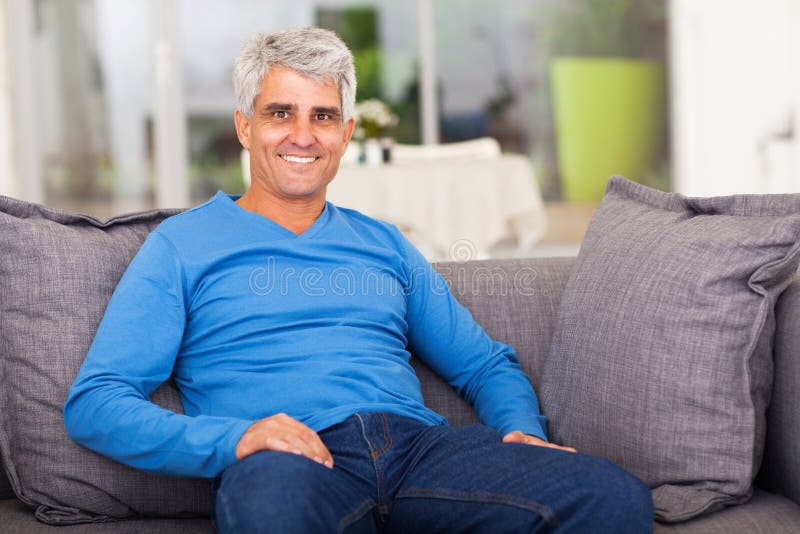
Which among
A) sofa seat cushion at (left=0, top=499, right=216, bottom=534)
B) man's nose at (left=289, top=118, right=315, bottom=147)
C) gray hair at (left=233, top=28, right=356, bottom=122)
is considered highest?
gray hair at (left=233, top=28, right=356, bottom=122)

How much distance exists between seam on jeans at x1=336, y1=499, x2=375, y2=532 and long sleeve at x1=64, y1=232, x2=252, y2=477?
187 millimetres

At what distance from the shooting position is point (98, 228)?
1.69 meters

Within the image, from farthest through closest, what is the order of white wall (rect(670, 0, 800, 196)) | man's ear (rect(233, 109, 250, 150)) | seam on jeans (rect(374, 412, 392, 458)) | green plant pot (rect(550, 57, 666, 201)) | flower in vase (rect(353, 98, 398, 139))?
green plant pot (rect(550, 57, 666, 201)) → white wall (rect(670, 0, 800, 196)) → flower in vase (rect(353, 98, 398, 139)) → man's ear (rect(233, 109, 250, 150)) → seam on jeans (rect(374, 412, 392, 458))

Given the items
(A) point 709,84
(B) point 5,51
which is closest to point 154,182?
(B) point 5,51

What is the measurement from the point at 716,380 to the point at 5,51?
5.78 meters

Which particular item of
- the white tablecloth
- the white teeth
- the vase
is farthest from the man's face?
the vase

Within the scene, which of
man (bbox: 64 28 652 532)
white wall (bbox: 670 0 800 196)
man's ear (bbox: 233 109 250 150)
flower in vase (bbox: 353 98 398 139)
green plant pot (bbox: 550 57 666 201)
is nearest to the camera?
man (bbox: 64 28 652 532)

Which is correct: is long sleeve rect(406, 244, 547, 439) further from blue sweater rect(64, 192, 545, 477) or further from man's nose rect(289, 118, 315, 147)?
man's nose rect(289, 118, 315, 147)

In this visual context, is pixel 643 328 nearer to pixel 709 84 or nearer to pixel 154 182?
pixel 709 84

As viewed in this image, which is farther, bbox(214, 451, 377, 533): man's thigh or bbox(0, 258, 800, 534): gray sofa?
bbox(0, 258, 800, 534): gray sofa

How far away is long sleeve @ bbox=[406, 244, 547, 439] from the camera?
1658 mm

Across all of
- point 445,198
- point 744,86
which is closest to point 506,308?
point 445,198

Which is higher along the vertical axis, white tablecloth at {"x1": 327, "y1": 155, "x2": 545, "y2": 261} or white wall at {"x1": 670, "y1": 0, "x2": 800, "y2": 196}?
white wall at {"x1": 670, "y1": 0, "x2": 800, "y2": 196}

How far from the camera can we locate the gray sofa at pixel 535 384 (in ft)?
4.63
